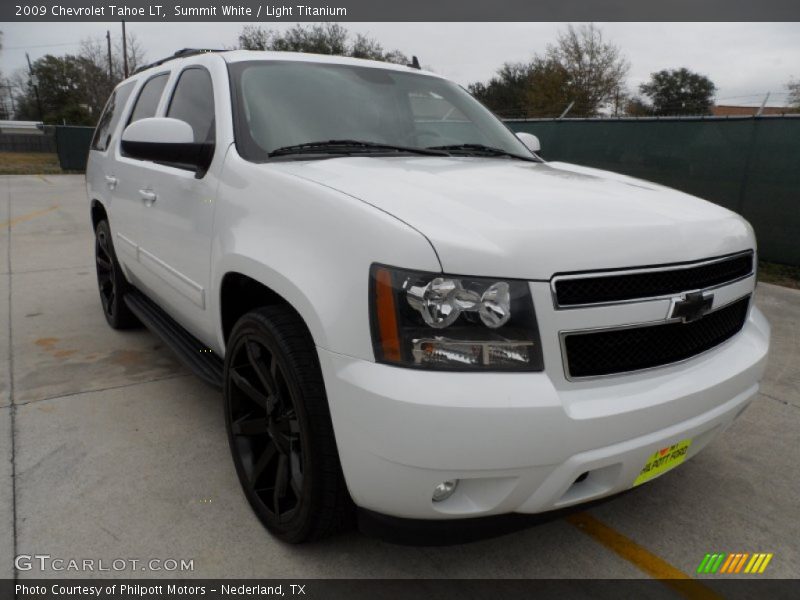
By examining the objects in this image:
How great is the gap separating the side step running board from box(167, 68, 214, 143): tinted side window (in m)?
1.06

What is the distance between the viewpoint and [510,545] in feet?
7.80

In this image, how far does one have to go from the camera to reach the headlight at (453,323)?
1.71 m

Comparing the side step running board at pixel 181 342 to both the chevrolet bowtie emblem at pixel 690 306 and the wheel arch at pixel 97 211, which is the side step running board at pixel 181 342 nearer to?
the wheel arch at pixel 97 211

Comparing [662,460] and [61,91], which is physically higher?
[61,91]

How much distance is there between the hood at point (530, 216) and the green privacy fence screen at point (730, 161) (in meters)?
6.09

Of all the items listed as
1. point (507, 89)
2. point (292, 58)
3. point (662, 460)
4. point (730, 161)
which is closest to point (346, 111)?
point (292, 58)

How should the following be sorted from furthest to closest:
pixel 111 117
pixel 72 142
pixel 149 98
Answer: pixel 72 142
pixel 111 117
pixel 149 98

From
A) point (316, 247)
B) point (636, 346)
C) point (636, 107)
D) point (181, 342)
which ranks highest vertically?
point (636, 107)

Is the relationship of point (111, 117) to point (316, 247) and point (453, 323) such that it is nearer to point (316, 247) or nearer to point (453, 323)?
point (316, 247)

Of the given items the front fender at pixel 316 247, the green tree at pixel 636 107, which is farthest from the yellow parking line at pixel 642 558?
the green tree at pixel 636 107

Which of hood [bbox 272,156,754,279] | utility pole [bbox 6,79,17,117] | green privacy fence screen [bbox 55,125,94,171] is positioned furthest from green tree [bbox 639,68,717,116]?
utility pole [bbox 6,79,17,117]

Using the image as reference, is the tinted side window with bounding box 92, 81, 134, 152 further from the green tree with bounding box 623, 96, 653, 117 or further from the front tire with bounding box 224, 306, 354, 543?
the green tree with bounding box 623, 96, 653, 117

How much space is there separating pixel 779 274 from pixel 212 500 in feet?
23.7

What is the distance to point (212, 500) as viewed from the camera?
2641 mm
